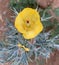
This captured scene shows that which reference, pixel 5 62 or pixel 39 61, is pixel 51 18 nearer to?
pixel 39 61

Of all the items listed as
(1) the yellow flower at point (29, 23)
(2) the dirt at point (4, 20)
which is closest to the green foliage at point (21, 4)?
(2) the dirt at point (4, 20)

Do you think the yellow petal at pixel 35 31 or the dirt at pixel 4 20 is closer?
the yellow petal at pixel 35 31

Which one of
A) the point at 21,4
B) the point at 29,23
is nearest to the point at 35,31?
the point at 29,23

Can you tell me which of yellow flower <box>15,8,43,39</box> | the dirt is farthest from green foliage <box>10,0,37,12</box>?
yellow flower <box>15,8,43,39</box>

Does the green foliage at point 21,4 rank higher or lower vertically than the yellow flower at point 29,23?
higher

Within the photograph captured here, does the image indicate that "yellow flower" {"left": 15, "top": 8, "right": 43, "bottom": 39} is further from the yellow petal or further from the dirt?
the dirt

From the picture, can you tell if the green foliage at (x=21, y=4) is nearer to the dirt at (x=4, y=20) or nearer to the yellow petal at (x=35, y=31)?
the dirt at (x=4, y=20)

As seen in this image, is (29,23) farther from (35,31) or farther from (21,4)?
(21,4)

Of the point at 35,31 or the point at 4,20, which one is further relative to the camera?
the point at 4,20

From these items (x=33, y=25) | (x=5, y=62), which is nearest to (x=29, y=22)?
(x=33, y=25)
